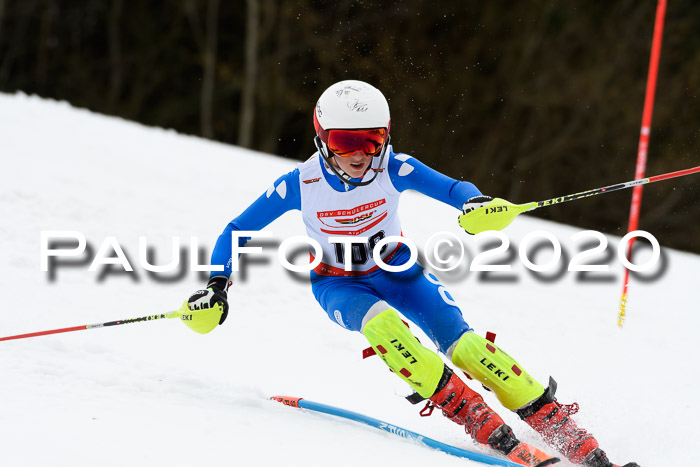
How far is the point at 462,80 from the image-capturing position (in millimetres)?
19234

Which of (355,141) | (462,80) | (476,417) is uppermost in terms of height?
(462,80)

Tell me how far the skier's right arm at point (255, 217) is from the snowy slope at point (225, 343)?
484 millimetres

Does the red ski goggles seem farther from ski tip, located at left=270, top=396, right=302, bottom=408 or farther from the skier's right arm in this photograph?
ski tip, located at left=270, top=396, right=302, bottom=408

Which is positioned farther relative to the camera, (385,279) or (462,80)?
(462,80)

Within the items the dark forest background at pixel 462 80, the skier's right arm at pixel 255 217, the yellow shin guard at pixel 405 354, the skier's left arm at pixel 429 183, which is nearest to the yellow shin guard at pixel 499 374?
the yellow shin guard at pixel 405 354

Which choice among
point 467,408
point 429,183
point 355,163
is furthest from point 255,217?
point 467,408

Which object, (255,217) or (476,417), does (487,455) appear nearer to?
(476,417)

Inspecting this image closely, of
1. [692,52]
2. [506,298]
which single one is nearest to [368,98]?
[506,298]

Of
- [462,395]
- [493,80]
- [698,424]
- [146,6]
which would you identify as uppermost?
[146,6]

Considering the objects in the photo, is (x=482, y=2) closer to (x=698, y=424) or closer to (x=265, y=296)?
(x=265, y=296)

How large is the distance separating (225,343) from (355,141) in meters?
1.88

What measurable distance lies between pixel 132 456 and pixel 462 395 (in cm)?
129

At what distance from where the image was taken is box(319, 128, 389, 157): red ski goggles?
3408 millimetres

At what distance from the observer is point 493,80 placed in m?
19.3
